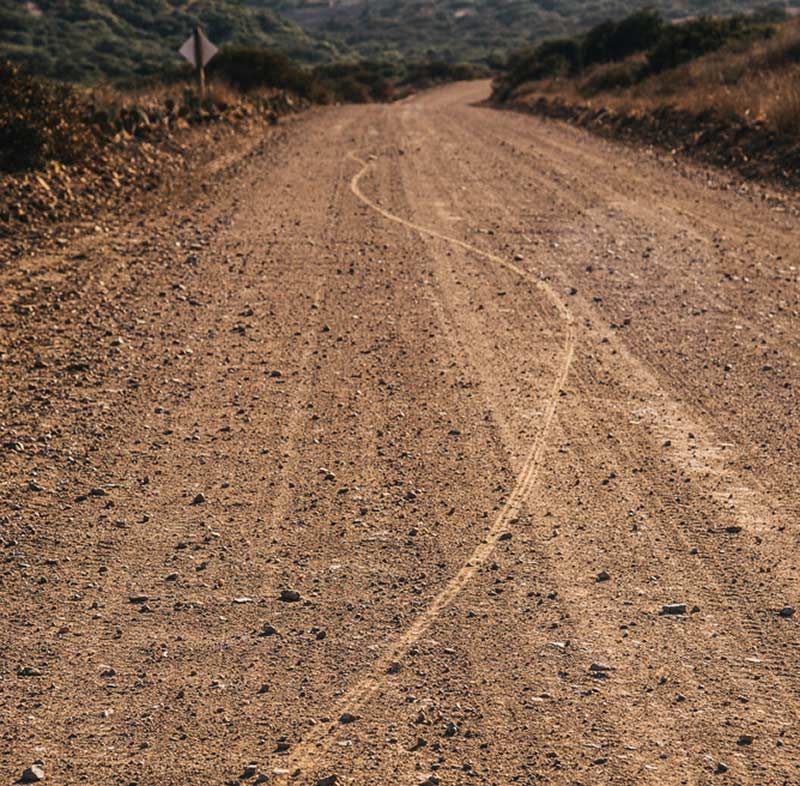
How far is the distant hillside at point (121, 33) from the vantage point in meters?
56.5

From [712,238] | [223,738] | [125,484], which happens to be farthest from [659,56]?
[223,738]

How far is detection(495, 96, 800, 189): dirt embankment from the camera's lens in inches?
622

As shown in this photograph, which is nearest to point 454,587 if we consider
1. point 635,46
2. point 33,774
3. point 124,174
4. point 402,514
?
point 402,514

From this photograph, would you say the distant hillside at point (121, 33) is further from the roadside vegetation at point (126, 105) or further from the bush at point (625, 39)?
the bush at point (625, 39)

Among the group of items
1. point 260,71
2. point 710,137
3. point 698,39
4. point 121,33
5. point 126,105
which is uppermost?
point 121,33

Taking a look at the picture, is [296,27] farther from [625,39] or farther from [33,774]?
[33,774]

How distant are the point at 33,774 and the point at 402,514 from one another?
242cm

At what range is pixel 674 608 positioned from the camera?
15.3ft

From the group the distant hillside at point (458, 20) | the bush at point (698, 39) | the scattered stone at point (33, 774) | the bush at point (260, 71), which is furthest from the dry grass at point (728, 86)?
the distant hillside at point (458, 20)

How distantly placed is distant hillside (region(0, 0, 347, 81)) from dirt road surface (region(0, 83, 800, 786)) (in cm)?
4345

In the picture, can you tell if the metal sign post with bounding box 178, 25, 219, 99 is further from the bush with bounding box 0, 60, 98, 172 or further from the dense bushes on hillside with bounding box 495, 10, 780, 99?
the dense bushes on hillside with bounding box 495, 10, 780, 99

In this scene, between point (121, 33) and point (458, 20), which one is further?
point (458, 20)

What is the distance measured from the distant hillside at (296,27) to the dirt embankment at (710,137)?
472 inches

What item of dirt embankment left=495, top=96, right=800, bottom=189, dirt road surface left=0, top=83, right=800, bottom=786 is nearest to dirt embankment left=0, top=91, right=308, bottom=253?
dirt road surface left=0, top=83, right=800, bottom=786
